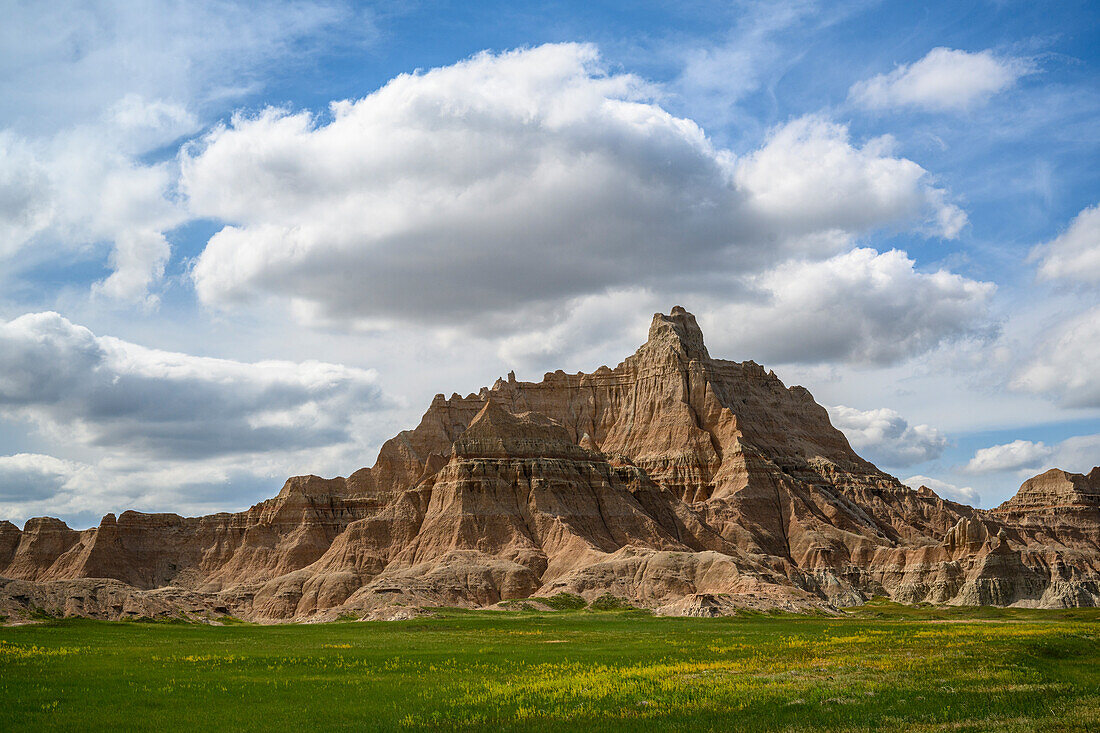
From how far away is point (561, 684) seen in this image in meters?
40.2

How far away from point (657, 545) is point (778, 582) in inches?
1173

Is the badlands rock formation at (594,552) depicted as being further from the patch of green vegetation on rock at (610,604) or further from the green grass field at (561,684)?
the green grass field at (561,684)

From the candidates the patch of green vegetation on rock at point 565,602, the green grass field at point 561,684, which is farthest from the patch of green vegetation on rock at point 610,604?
the green grass field at point 561,684

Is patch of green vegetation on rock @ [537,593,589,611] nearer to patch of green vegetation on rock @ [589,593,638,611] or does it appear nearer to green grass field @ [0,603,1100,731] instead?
patch of green vegetation on rock @ [589,593,638,611]

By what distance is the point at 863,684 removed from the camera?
39156mm

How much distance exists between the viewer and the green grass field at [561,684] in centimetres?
3269

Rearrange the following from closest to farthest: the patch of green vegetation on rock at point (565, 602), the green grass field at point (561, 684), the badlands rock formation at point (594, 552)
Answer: the green grass field at point (561, 684) < the patch of green vegetation on rock at point (565, 602) < the badlands rock formation at point (594, 552)

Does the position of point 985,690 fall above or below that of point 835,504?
below

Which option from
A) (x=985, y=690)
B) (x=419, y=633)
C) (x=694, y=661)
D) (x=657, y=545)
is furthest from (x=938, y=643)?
(x=657, y=545)

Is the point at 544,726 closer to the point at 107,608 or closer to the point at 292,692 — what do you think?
the point at 292,692

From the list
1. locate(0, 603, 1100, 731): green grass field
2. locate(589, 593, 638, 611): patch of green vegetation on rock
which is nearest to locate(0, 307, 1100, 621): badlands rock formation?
locate(589, 593, 638, 611): patch of green vegetation on rock

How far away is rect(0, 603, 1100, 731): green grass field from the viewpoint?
107 feet

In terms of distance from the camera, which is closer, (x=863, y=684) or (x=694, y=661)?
(x=863, y=684)

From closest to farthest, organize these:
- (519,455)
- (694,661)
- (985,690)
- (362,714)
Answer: (362,714) → (985,690) → (694,661) → (519,455)
